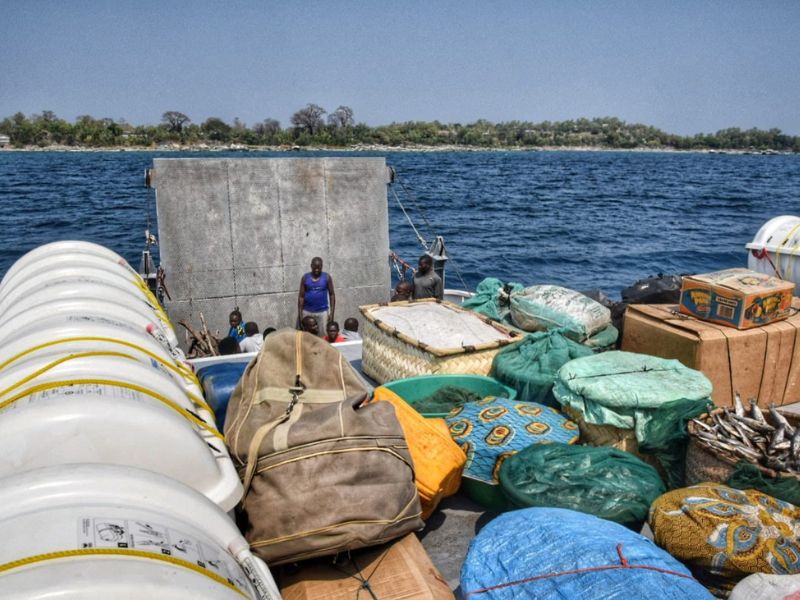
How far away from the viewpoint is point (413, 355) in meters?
5.57

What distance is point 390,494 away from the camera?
2.95 metres

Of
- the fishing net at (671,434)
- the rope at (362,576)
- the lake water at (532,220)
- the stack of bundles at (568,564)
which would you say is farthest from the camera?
the lake water at (532,220)

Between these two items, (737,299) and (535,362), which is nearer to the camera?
(737,299)

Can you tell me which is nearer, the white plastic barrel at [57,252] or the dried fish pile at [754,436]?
the dried fish pile at [754,436]

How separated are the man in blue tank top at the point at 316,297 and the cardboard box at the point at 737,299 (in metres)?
4.72

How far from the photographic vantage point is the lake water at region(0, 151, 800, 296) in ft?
74.2

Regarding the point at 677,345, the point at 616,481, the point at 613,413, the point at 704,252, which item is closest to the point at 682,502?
the point at 616,481

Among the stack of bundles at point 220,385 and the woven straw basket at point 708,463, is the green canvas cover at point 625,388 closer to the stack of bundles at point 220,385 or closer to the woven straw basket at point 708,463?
the woven straw basket at point 708,463

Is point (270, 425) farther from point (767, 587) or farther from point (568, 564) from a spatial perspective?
point (767, 587)

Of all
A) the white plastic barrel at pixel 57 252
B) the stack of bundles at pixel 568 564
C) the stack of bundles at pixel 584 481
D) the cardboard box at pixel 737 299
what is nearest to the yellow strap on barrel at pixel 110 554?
the stack of bundles at pixel 568 564

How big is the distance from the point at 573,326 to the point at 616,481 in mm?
2581

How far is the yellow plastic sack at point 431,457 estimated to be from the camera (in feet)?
11.8

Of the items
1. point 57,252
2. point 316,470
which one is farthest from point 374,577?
point 57,252

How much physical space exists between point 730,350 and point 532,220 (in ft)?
96.0
